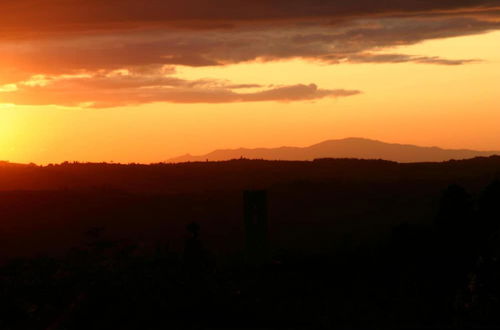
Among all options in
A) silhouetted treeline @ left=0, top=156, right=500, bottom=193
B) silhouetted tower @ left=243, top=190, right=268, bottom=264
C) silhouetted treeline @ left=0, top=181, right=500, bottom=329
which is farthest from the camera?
silhouetted treeline @ left=0, top=156, right=500, bottom=193

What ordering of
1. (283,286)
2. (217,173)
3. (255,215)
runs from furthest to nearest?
1. (217,173)
2. (255,215)
3. (283,286)

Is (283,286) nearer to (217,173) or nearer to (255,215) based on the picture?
(255,215)

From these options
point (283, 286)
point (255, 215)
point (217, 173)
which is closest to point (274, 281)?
point (283, 286)

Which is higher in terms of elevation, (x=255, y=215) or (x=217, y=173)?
(x=217, y=173)

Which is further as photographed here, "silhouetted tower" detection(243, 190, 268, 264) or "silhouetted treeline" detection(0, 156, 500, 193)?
"silhouetted treeline" detection(0, 156, 500, 193)

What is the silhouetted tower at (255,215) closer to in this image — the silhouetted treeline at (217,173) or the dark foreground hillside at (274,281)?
the dark foreground hillside at (274,281)

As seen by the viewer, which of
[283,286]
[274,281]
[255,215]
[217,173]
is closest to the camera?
[283,286]

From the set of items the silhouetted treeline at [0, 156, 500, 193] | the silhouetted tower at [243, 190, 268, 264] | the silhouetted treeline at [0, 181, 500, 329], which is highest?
the silhouetted treeline at [0, 156, 500, 193]

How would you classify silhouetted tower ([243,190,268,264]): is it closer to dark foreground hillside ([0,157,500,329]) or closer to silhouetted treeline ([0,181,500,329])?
dark foreground hillside ([0,157,500,329])

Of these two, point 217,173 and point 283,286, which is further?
point 217,173

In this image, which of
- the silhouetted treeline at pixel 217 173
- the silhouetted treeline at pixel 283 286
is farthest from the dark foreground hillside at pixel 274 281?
the silhouetted treeline at pixel 217 173

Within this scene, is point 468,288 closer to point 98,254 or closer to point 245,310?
point 245,310

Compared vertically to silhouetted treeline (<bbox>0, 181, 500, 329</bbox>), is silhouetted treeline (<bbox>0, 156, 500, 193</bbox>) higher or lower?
higher

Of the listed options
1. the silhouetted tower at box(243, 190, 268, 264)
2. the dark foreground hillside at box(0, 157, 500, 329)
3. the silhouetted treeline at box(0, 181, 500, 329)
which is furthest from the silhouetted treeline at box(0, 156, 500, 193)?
the silhouetted tower at box(243, 190, 268, 264)
